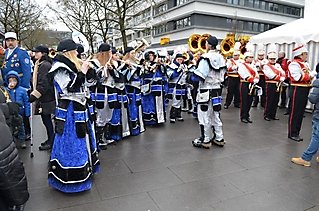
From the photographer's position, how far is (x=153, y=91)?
7055 mm

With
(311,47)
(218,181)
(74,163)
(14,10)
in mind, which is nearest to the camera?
(74,163)

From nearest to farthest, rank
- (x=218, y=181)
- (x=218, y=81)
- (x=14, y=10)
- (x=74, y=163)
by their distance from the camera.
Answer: (x=74, y=163) < (x=218, y=181) < (x=218, y=81) < (x=14, y=10)

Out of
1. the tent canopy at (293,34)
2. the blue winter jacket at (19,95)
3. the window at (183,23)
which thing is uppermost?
the window at (183,23)

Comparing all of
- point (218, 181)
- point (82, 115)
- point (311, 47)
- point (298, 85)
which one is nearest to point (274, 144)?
point (298, 85)

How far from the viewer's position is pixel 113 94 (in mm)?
5469

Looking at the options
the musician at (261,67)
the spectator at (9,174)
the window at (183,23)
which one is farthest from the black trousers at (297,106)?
the window at (183,23)

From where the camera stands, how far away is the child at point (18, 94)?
5.30 m

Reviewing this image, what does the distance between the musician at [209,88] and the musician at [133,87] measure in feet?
4.68

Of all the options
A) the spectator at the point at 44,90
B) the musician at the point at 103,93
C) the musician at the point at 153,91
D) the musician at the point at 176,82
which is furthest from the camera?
the musician at the point at 176,82

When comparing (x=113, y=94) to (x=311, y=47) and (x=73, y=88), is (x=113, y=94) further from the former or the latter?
(x=311, y=47)

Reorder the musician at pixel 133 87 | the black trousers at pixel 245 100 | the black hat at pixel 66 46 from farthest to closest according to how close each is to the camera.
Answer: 1. the black trousers at pixel 245 100
2. the musician at pixel 133 87
3. the black hat at pixel 66 46

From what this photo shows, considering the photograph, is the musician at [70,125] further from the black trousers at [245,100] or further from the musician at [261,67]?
the musician at [261,67]

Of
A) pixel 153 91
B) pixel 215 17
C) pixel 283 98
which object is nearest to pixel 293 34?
pixel 283 98

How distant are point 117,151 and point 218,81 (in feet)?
7.48
